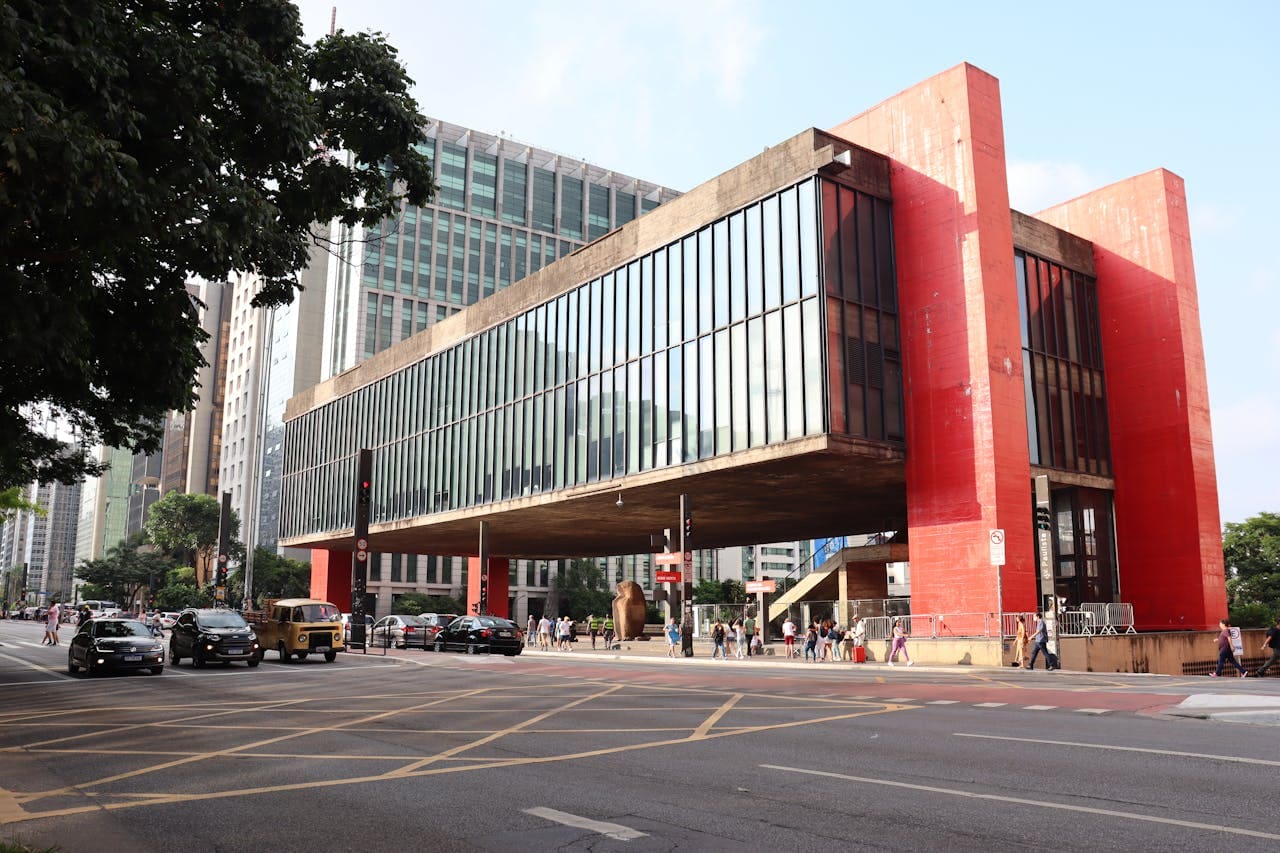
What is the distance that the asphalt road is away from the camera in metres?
6.52

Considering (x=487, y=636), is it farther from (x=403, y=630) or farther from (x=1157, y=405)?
(x=1157, y=405)

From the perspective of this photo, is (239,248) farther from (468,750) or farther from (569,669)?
(569,669)

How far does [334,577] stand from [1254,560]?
66.6 metres

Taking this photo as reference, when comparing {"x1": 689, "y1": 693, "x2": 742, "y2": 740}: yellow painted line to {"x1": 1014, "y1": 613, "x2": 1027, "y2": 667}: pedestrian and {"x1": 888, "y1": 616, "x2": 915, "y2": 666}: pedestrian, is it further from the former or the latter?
{"x1": 888, "y1": 616, "x2": 915, "y2": 666}: pedestrian

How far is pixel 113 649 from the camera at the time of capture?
24203mm

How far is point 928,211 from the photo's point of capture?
33750 millimetres

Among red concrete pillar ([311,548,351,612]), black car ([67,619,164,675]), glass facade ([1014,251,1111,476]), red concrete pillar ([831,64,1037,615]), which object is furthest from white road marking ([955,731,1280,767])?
red concrete pillar ([311,548,351,612])

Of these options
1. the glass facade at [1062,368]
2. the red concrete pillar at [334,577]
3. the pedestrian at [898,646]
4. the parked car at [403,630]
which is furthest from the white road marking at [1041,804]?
the red concrete pillar at [334,577]

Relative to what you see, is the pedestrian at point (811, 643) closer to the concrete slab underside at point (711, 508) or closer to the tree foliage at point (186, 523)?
the concrete slab underside at point (711, 508)

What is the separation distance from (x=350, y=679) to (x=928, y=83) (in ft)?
91.3

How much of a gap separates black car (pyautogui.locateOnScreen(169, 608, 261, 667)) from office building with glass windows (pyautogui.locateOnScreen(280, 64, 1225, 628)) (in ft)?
55.2

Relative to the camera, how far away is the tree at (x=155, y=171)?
8.53m

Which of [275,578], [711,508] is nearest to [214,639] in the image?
[711,508]

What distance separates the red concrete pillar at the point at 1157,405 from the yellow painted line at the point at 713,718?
27722 millimetres
